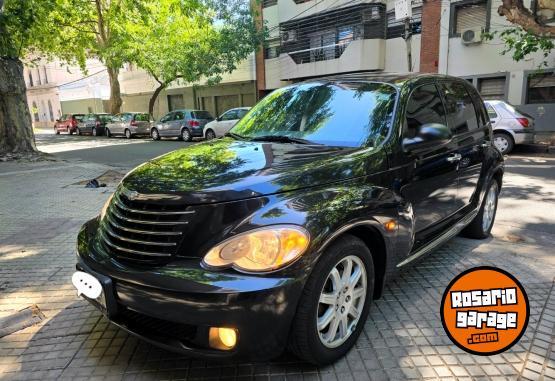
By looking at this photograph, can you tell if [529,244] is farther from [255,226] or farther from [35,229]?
[35,229]

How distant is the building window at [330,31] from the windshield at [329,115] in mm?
17440

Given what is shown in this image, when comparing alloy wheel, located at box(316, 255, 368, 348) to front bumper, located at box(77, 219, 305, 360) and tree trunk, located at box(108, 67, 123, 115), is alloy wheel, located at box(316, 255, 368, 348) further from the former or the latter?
tree trunk, located at box(108, 67, 123, 115)

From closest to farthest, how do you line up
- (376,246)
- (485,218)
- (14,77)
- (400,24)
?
(376,246) → (485,218) → (14,77) → (400,24)

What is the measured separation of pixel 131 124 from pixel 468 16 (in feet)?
58.3

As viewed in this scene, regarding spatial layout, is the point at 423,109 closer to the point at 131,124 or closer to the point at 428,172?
the point at 428,172

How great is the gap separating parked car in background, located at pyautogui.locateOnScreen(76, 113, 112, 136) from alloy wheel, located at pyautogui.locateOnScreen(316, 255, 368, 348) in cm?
2700

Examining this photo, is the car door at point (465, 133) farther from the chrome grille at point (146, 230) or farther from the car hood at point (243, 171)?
the chrome grille at point (146, 230)

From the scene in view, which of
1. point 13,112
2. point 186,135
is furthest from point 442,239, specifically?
point 186,135

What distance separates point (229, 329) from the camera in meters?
2.17

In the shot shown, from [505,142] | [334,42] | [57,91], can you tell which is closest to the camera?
[505,142]

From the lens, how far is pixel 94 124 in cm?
2894

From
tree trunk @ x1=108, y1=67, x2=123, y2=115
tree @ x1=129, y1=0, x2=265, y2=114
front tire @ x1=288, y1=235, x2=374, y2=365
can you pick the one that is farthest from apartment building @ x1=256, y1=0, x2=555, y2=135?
front tire @ x1=288, y1=235, x2=374, y2=365

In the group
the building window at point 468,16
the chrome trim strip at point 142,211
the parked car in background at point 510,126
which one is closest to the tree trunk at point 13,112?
the chrome trim strip at point 142,211

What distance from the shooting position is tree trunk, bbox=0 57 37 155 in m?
12.1
